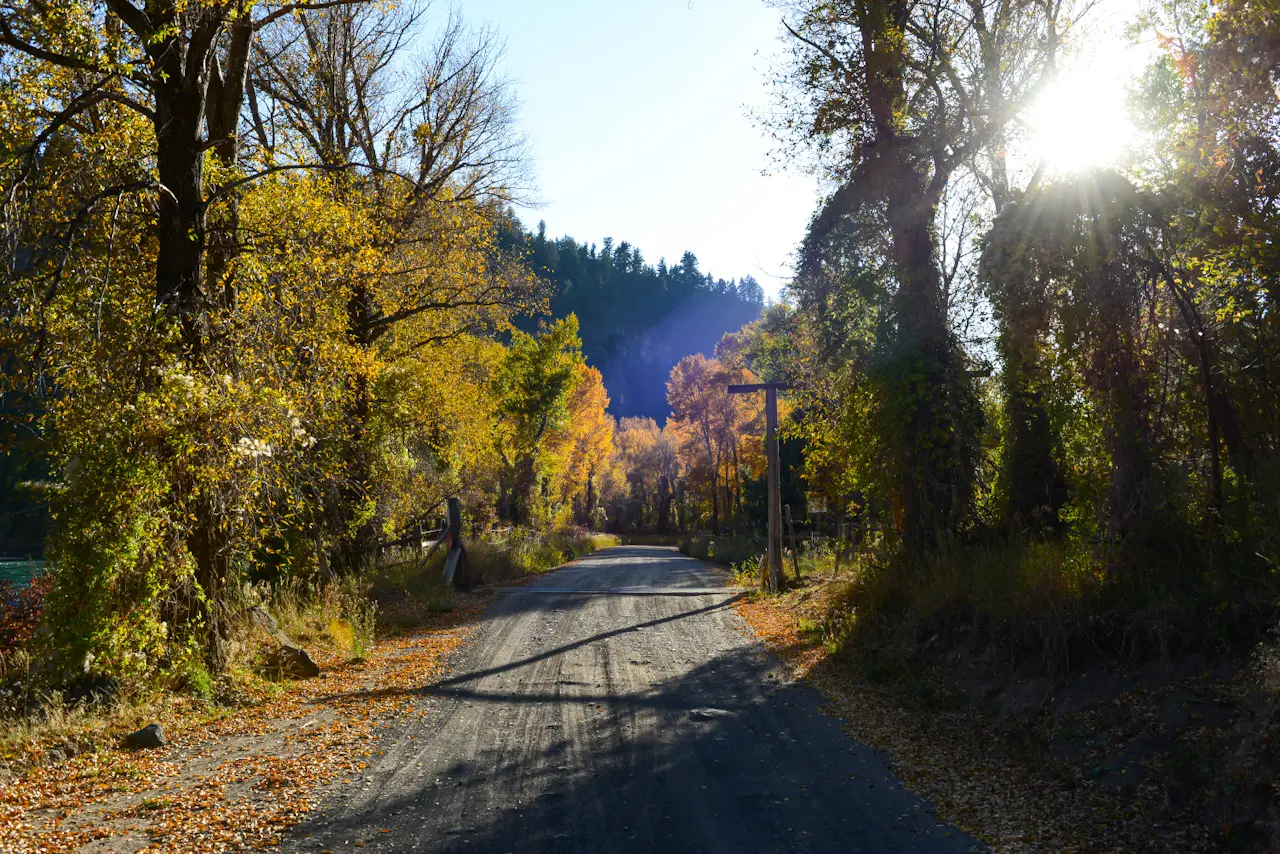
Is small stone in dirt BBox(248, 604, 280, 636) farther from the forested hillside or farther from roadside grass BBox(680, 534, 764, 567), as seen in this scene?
the forested hillside

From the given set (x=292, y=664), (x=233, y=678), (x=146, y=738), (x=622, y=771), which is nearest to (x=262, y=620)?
(x=292, y=664)

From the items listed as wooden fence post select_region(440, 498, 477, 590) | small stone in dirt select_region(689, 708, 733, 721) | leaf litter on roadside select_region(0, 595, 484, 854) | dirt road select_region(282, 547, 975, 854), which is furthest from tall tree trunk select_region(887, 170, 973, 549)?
wooden fence post select_region(440, 498, 477, 590)

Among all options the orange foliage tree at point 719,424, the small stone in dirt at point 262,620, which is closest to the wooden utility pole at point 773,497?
the small stone in dirt at point 262,620

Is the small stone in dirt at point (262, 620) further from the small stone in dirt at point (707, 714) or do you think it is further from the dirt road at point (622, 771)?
the small stone in dirt at point (707, 714)

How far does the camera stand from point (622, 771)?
6297mm

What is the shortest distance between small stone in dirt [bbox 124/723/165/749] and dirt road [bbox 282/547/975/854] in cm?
185

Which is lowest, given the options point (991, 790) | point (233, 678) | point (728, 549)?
point (991, 790)

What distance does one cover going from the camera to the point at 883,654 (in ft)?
31.8

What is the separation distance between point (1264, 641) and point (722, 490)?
5309cm

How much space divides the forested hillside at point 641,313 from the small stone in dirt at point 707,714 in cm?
16538

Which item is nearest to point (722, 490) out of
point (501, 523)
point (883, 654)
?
point (501, 523)

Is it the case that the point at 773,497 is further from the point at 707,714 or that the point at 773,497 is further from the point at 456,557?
the point at 707,714

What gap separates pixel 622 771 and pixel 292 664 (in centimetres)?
533

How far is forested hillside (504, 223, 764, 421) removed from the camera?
178125mm
